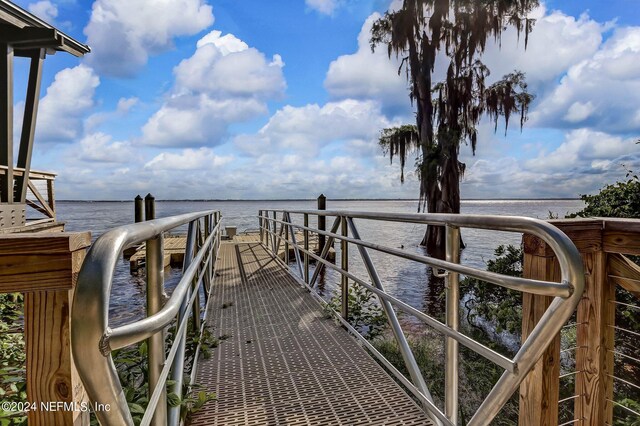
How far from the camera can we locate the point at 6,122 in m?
7.32

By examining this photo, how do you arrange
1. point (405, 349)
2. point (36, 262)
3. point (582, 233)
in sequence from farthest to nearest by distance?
point (405, 349) < point (582, 233) < point (36, 262)

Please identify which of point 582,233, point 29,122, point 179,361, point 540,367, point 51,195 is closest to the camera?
point 540,367

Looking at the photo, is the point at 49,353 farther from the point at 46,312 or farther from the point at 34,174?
the point at 34,174

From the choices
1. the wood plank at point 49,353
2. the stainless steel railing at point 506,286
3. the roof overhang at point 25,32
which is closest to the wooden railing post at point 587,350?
the stainless steel railing at point 506,286

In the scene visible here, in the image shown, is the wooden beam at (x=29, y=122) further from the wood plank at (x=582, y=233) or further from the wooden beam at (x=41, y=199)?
the wood plank at (x=582, y=233)

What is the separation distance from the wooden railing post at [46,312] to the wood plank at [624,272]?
1990 millimetres

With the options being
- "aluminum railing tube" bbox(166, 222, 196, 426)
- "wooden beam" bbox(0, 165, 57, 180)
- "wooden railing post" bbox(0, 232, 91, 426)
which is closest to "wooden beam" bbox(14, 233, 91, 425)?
"wooden railing post" bbox(0, 232, 91, 426)

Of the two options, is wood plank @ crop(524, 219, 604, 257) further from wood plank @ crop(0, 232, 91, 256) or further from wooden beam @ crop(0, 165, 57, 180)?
wooden beam @ crop(0, 165, 57, 180)

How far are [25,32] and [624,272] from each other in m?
9.82

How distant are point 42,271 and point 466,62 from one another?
16.4 metres

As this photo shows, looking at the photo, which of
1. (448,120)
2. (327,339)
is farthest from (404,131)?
(327,339)

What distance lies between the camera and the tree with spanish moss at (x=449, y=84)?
47.2 ft

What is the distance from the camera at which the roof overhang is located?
7043mm

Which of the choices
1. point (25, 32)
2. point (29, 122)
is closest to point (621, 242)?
point (25, 32)
